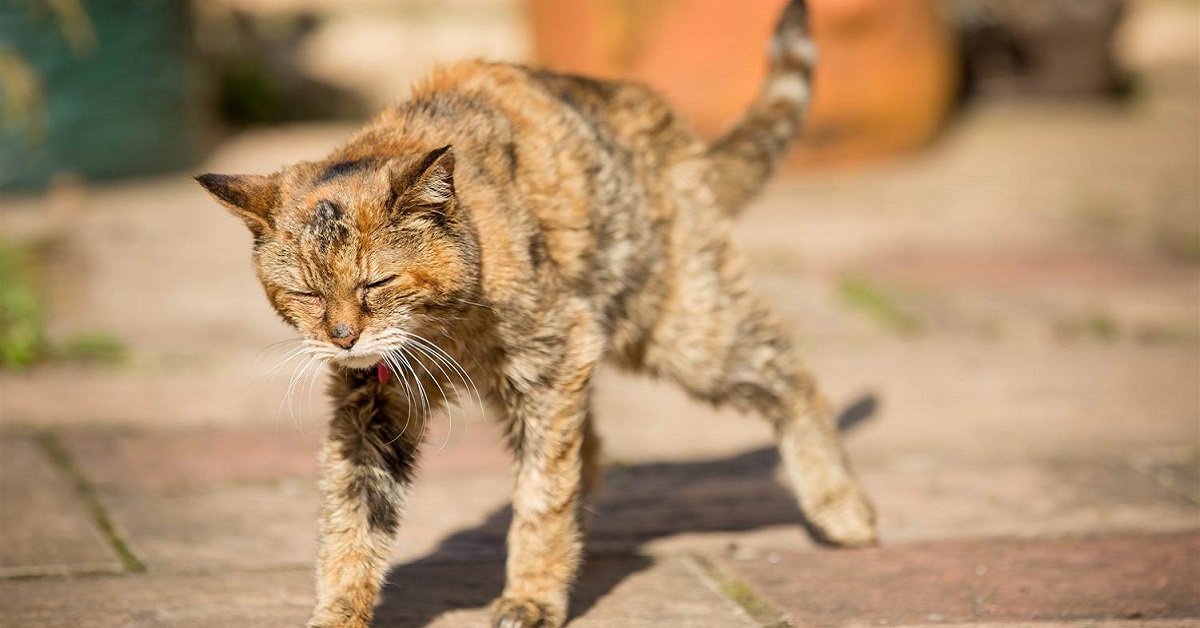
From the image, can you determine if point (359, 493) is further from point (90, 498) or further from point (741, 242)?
point (741, 242)

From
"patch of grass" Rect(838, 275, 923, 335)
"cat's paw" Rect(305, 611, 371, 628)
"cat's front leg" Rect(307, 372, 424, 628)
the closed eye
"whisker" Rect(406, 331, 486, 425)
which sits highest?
the closed eye

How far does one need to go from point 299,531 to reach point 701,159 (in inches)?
64.6

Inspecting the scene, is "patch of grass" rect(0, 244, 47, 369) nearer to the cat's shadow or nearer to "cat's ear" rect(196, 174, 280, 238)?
the cat's shadow

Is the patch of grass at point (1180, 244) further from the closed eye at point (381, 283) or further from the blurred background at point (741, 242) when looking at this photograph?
the closed eye at point (381, 283)

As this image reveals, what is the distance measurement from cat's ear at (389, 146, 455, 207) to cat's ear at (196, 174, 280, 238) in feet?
0.94

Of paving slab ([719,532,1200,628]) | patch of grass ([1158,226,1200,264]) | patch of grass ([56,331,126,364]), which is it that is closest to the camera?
paving slab ([719,532,1200,628])

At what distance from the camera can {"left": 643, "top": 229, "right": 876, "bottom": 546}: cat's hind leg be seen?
412cm

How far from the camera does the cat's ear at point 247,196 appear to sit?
10.5ft

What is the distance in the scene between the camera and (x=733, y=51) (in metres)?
8.56

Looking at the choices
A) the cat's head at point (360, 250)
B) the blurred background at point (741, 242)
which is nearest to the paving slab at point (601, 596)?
the blurred background at point (741, 242)

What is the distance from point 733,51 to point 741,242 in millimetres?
1609

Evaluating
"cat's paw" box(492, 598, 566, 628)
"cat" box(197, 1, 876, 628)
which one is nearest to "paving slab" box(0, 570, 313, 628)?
"cat" box(197, 1, 876, 628)

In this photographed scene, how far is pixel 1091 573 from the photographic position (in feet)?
12.6

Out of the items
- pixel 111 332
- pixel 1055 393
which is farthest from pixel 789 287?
pixel 111 332
